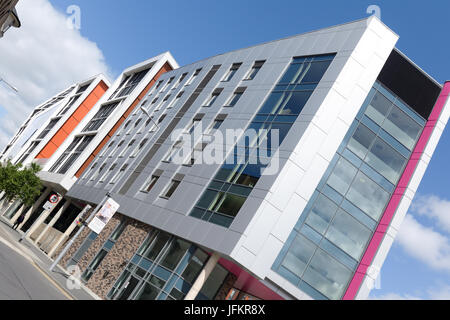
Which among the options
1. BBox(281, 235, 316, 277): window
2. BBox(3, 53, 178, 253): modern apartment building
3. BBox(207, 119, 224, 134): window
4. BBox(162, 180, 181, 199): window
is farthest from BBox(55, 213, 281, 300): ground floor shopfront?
BBox(3, 53, 178, 253): modern apartment building

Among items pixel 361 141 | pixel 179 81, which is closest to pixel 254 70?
pixel 361 141

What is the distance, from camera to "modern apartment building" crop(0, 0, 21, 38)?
22.0 m

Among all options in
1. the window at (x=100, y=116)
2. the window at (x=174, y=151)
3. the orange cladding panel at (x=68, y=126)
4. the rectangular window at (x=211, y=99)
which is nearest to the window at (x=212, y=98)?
the rectangular window at (x=211, y=99)

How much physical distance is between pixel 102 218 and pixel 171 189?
6123 millimetres

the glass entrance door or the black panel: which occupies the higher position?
the black panel

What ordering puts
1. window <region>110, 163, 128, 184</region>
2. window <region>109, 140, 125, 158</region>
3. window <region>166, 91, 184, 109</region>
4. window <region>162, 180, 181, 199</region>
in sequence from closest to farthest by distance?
window <region>162, 180, 181, 199</region>
window <region>110, 163, 128, 184</region>
window <region>166, 91, 184, 109</region>
window <region>109, 140, 125, 158</region>

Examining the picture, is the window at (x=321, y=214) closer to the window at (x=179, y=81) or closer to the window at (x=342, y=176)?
the window at (x=342, y=176)

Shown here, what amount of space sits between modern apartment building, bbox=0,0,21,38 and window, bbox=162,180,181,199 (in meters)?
14.4

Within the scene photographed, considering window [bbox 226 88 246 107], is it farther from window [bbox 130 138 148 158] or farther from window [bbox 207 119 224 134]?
window [bbox 130 138 148 158]

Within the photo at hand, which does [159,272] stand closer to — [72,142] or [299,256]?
[299,256]

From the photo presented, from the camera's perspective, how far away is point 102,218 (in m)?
22.0

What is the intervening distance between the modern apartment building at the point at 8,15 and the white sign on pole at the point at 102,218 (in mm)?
12561

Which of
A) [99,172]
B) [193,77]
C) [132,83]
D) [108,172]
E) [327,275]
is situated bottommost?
[327,275]
